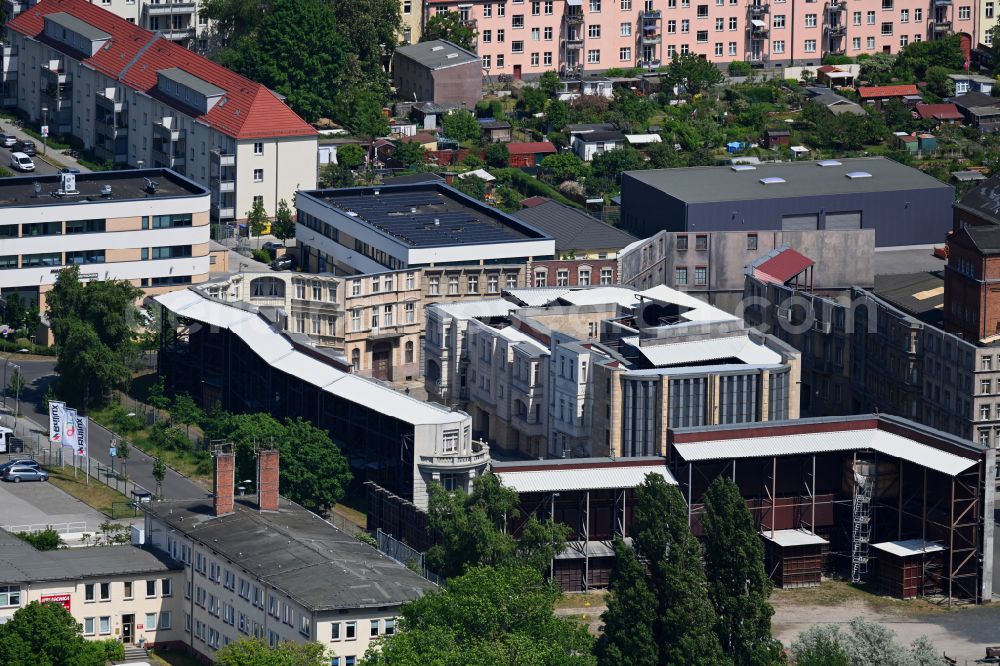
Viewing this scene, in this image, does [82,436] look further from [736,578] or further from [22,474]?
[736,578]

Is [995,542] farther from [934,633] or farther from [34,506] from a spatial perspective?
[34,506]

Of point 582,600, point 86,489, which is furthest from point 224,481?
point 582,600

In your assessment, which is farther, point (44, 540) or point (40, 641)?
point (44, 540)

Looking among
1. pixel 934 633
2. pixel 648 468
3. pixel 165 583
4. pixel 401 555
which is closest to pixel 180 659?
pixel 165 583

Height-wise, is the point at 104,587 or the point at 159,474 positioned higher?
the point at 159,474

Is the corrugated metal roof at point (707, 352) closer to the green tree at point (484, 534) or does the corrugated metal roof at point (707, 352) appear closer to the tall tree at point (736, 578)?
the green tree at point (484, 534)

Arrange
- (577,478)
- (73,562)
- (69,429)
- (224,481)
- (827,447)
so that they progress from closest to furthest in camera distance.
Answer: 1. (73,562)
2. (224,481)
3. (577,478)
4. (827,447)
5. (69,429)

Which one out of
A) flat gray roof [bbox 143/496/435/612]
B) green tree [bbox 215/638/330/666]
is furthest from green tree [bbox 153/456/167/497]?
green tree [bbox 215/638/330/666]
